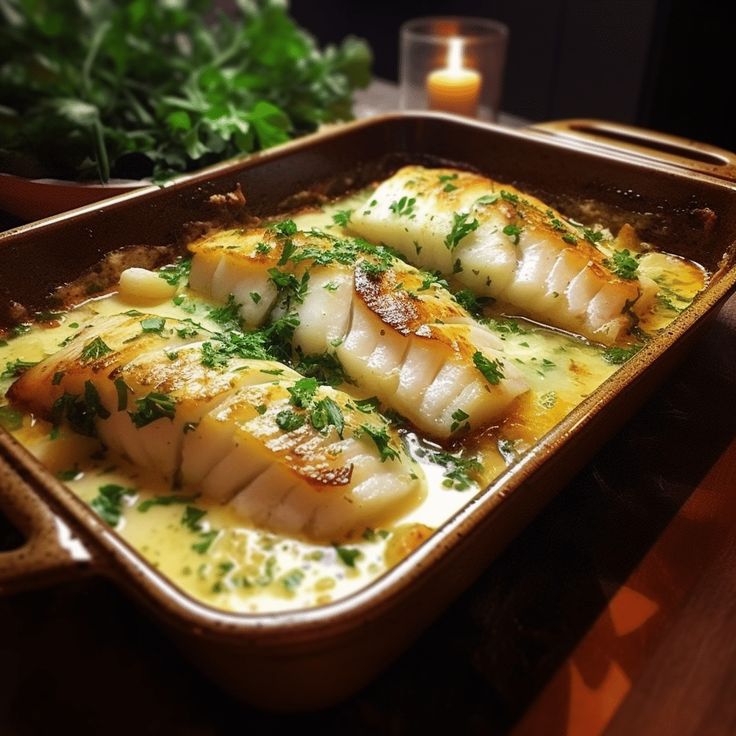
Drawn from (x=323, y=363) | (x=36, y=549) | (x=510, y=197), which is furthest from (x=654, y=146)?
(x=36, y=549)

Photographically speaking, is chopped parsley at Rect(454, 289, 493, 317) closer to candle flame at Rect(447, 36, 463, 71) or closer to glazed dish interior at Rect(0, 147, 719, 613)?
glazed dish interior at Rect(0, 147, 719, 613)

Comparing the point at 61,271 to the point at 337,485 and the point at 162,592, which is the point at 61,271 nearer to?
the point at 337,485

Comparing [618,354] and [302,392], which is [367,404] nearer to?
[302,392]

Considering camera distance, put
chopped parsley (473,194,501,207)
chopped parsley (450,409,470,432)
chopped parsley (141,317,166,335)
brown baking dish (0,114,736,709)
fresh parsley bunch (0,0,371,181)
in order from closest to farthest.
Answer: brown baking dish (0,114,736,709)
chopped parsley (450,409,470,432)
chopped parsley (141,317,166,335)
chopped parsley (473,194,501,207)
fresh parsley bunch (0,0,371,181)

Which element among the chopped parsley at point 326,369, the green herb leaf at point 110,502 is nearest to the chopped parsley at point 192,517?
the green herb leaf at point 110,502

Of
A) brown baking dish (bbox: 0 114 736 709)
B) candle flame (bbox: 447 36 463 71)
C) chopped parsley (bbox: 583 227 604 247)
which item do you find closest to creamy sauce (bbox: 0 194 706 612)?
brown baking dish (bbox: 0 114 736 709)

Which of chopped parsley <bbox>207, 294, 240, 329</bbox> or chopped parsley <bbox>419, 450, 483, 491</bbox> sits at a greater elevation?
chopped parsley <bbox>207, 294, 240, 329</bbox>
